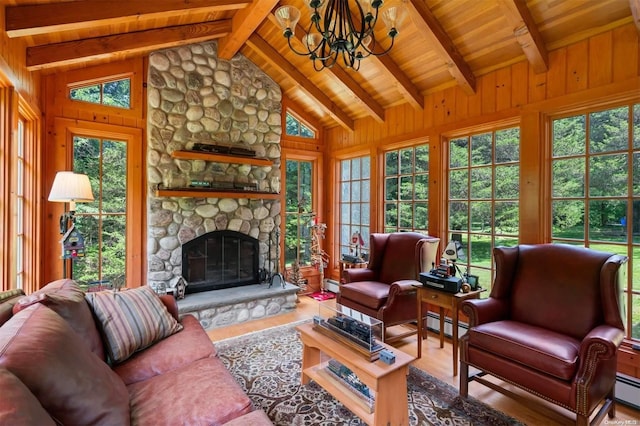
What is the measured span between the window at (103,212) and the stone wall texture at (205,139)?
1.03ft

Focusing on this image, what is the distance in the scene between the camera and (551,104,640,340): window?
2.46 meters

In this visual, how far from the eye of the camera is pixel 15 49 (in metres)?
2.41

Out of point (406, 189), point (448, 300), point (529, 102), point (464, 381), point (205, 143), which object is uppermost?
point (529, 102)

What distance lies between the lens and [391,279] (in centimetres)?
366

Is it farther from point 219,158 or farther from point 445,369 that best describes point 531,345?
point 219,158

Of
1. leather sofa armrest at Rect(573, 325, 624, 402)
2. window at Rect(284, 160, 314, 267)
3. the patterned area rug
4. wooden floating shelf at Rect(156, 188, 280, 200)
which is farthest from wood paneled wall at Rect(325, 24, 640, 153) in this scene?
the patterned area rug

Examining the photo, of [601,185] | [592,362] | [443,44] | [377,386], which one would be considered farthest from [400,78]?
[377,386]

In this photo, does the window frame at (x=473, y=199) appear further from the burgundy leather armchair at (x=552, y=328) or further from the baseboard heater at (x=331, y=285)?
the baseboard heater at (x=331, y=285)

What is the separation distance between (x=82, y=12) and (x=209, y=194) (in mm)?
2058

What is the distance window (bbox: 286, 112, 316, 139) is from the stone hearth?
2.30 m

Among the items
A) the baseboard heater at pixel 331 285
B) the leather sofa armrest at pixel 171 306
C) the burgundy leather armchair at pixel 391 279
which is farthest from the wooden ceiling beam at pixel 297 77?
the leather sofa armrest at pixel 171 306

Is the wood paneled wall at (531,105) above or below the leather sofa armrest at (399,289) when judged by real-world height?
above

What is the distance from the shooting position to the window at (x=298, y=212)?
5.03 metres

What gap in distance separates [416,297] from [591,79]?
7.73 feet
